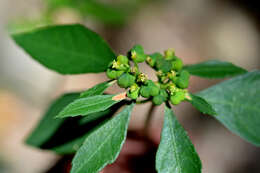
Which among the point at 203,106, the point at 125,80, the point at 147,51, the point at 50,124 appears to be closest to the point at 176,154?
the point at 203,106

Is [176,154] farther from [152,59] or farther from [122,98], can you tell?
[152,59]

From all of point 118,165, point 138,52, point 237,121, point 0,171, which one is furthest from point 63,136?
point 0,171

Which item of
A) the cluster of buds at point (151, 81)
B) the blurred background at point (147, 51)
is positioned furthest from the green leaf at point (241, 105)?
the blurred background at point (147, 51)

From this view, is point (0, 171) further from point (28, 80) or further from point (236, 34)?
point (236, 34)

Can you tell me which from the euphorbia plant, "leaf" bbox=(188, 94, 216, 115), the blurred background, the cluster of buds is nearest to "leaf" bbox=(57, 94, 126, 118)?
the euphorbia plant

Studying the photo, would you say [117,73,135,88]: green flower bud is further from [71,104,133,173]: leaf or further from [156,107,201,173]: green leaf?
[156,107,201,173]: green leaf

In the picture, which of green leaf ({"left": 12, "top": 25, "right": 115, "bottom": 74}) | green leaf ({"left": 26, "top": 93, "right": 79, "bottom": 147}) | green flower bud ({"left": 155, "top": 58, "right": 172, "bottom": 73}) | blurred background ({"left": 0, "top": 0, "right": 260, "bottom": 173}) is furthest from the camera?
blurred background ({"left": 0, "top": 0, "right": 260, "bottom": 173})
